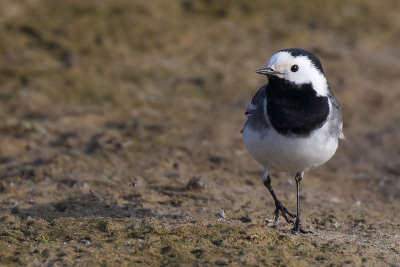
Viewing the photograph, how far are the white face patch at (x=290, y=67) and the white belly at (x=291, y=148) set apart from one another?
42 cm

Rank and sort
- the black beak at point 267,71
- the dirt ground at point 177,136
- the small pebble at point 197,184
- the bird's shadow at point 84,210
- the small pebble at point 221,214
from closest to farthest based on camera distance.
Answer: the dirt ground at point 177,136
the black beak at point 267,71
the bird's shadow at point 84,210
the small pebble at point 221,214
the small pebble at point 197,184

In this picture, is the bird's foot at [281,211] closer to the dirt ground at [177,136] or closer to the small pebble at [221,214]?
the dirt ground at [177,136]

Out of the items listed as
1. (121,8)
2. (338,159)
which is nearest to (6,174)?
(338,159)

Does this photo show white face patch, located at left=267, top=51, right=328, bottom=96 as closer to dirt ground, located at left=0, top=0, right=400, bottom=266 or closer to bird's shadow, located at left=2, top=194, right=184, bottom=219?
dirt ground, located at left=0, top=0, right=400, bottom=266

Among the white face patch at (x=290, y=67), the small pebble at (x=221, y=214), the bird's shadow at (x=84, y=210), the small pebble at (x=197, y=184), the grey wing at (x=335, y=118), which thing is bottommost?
the bird's shadow at (x=84, y=210)

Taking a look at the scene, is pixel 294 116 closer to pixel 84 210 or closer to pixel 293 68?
pixel 293 68

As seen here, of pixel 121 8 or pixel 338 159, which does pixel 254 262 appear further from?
pixel 121 8

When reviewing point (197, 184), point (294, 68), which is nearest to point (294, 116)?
point (294, 68)

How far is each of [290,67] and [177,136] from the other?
3129 mm

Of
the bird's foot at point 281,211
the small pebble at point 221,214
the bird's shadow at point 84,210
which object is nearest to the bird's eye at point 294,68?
the bird's foot at point 281,211

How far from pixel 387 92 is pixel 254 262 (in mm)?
5862

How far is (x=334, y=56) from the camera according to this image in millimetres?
10594

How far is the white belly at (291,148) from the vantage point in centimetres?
498

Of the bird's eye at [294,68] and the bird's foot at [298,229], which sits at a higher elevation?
the bird's eye at [294,68]
